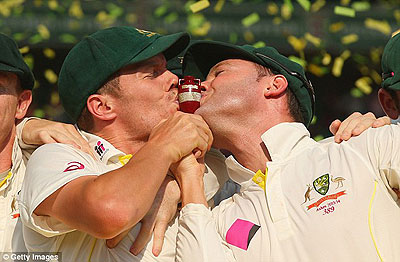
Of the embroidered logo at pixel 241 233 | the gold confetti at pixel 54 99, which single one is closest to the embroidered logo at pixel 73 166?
the embroidered logo at pixel 241 233

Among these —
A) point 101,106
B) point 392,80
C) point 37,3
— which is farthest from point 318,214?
point 37,3

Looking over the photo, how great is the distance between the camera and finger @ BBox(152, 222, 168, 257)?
3205 mm

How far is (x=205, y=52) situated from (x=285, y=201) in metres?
1.13

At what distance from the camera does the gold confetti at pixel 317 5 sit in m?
6.80

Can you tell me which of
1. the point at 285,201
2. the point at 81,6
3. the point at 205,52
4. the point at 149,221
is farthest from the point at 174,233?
the point at 81,6

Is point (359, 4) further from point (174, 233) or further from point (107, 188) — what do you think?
point (107, 188)

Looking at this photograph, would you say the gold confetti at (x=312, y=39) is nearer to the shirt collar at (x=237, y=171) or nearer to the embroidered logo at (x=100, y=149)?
the shirt collar at (x=237, y=171)

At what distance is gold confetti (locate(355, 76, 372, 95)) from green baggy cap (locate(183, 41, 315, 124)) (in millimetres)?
2875

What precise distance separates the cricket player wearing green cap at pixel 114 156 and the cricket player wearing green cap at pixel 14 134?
0.19 metres

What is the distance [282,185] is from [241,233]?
0.98 ft

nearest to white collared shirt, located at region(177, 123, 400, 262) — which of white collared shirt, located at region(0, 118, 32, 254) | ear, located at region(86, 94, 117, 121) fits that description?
ear, located at region(86, 94, 117, 121)

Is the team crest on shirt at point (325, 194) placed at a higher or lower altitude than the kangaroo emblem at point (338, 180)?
lower

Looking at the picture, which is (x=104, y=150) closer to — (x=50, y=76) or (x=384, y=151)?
(x=384, y=151)

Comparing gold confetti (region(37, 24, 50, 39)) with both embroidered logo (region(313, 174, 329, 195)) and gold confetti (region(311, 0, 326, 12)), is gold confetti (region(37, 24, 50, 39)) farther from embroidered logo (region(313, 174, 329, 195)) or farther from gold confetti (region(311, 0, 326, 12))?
embroidered logo (region(313, 174, 329, 195))
